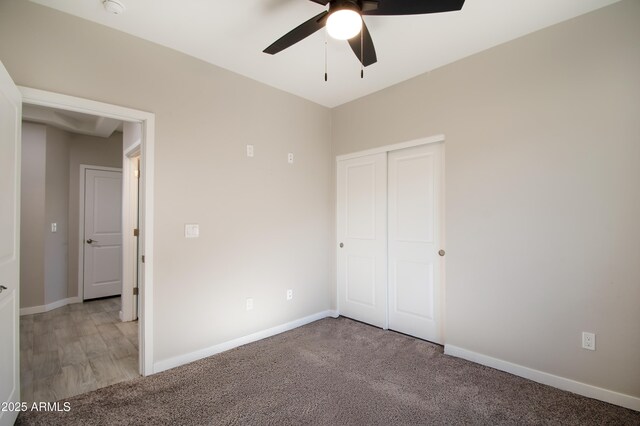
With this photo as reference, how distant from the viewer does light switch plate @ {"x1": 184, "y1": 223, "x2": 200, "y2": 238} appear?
9.13 feet

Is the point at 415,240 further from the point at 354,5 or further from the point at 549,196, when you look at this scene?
the point at 354,5

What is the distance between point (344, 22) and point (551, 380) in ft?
9.60

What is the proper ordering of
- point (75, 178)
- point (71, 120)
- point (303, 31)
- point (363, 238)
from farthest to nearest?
point (75, 178), point (71, 120), point (363, 238), point (303, 31)

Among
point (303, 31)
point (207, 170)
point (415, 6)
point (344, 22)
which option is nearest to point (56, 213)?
point (207, 170)

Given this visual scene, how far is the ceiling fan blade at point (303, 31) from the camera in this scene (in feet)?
5.96

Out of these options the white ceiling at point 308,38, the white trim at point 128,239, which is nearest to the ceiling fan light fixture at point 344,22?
the white ceiling at point 308,38

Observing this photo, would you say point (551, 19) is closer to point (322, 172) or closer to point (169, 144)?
point (322, 172)

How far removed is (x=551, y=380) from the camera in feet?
7.70

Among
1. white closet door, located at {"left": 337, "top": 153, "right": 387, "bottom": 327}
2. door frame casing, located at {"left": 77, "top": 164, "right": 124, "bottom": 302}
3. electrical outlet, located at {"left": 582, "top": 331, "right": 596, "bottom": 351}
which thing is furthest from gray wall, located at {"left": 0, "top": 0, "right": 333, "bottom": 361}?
door frame casing, located at {"left": 77, "top": 164, "right": 124, "bottom": 302}

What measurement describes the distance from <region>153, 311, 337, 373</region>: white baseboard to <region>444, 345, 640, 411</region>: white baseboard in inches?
63.3

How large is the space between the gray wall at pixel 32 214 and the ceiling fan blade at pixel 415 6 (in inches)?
192

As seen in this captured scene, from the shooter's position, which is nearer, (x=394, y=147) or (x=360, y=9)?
(x=360, y=9)

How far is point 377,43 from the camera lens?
2594 millimetres

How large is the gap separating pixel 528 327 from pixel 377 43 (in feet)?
8.70
